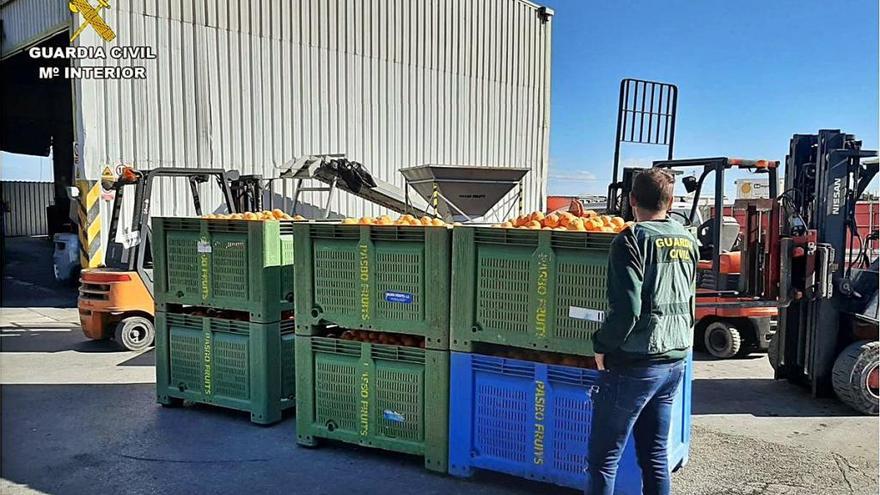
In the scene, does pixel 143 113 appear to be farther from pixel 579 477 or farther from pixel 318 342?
pixel 579 477

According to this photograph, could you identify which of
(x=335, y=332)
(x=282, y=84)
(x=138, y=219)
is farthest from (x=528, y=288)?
(x=282, y=84)

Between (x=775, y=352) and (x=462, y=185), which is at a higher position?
(x=462, y=185)

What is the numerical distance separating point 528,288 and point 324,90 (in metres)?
11.1

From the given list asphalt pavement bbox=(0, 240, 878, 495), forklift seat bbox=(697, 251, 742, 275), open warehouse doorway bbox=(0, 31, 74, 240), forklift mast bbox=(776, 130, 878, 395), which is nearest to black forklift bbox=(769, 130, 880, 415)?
forklift mast bbox=(776, 130, 878, 395)

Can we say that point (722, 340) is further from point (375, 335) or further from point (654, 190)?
point (654, 190)

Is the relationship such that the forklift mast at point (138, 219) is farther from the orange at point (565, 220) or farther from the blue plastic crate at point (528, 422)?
the orange at point (565, 220)

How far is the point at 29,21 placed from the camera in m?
13.3

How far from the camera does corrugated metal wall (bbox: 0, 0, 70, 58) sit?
11.8 metres

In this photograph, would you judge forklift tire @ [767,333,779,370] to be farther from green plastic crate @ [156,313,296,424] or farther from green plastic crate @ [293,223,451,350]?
green plastic crate @ [156,313,296,424]

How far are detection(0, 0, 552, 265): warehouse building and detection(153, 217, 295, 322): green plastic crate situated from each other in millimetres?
5740

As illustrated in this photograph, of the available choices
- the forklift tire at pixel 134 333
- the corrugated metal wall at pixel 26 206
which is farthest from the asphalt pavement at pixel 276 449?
the corrugated metal wall at pixel 26 206

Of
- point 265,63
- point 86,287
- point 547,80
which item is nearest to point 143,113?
point 265,63

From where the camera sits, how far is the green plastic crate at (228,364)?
219 inches

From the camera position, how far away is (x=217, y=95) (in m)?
12.5
